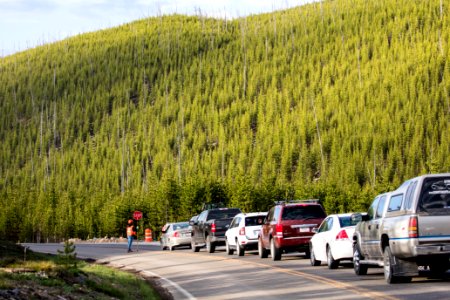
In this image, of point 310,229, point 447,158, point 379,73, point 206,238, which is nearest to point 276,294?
point 310,229

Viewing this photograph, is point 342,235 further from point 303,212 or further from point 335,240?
point 303,212

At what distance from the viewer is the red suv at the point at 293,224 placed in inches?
1099

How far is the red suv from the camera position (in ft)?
91.6

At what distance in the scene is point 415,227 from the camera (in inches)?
625

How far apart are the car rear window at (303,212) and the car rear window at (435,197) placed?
1241 cm

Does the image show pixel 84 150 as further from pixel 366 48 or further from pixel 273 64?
pixel 366 48

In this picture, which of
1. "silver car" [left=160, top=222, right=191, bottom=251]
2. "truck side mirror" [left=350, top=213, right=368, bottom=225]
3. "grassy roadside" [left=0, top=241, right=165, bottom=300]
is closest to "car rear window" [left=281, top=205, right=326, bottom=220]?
"grassy roadside" [left=0, top=241, right=165, bottom=300]

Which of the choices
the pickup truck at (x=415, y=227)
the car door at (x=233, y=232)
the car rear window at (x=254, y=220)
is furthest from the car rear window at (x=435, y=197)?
the car door at (x=233, y=232)

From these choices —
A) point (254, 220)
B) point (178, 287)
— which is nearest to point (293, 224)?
point (254, 220)

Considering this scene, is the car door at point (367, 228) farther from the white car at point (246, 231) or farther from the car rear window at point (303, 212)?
the white car at point (246, 231)

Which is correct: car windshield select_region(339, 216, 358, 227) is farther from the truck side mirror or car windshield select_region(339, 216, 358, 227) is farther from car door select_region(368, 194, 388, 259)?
car door select_region(368, 194, 388, 259)

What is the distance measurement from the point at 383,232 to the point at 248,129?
140m

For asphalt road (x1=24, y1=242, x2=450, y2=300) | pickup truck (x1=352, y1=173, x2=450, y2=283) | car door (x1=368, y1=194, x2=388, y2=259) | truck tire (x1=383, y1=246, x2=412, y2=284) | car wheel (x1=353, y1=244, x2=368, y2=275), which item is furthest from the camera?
car wheel (x1=353, y1=244, x2=368, y2=275)

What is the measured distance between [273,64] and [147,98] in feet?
103
